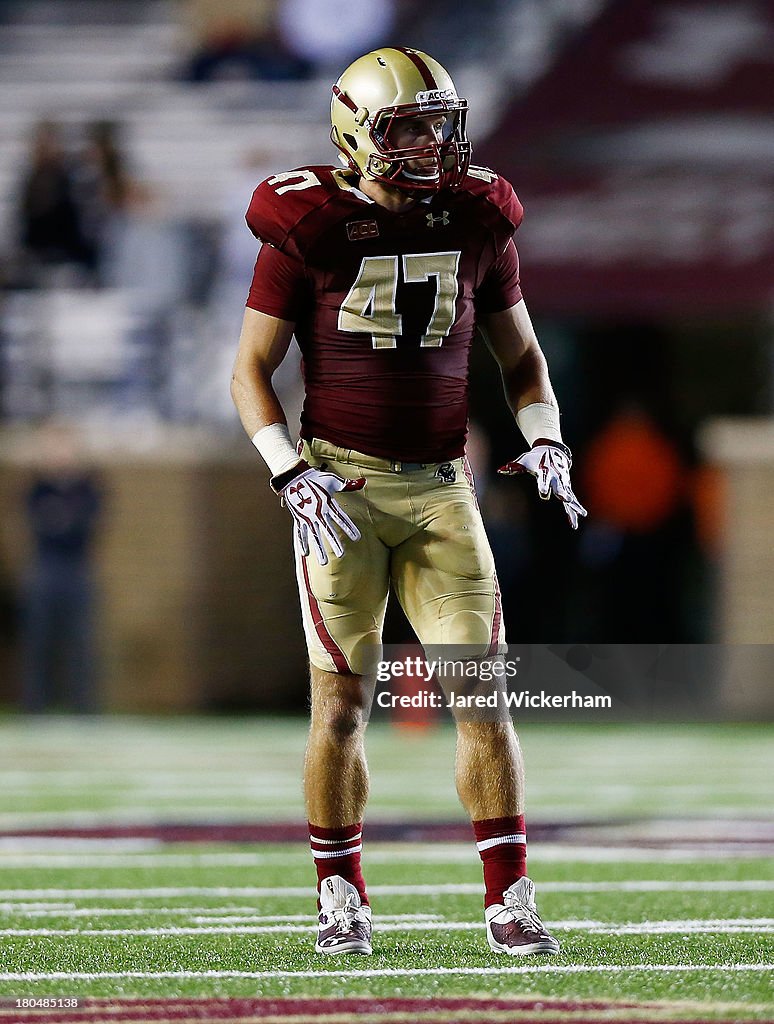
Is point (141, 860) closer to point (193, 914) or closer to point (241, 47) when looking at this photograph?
point (193, 914)

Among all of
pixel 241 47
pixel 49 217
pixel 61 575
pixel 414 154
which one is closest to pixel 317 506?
pixel 414 154

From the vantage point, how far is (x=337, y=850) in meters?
4.52

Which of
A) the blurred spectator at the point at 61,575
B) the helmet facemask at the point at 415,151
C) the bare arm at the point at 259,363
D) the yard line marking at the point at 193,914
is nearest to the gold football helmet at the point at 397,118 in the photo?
the helmet facemask at the point at 415,151

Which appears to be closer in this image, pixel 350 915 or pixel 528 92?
pixel 350 915

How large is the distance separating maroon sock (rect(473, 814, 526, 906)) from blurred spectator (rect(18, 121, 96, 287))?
922 centimetres

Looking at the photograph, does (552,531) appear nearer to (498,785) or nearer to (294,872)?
(294,872)

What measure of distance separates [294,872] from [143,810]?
1827 millimetres

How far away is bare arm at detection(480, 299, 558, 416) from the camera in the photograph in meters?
4.70

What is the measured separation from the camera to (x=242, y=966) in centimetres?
423

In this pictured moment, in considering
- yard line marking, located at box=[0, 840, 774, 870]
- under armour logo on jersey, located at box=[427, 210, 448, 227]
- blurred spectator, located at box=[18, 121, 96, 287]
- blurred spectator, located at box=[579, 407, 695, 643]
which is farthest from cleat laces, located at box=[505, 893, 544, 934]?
blurred spectator, located at box=[18, 121, 96, 287]

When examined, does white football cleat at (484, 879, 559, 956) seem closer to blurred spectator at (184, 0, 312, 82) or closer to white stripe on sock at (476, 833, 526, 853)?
white stripe on sock at (476, 833, 526, 853)

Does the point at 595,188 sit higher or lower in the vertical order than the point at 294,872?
higher

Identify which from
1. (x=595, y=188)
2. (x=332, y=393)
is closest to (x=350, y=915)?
(x=332, y=393)

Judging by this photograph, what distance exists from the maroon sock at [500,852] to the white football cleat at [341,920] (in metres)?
0.27
